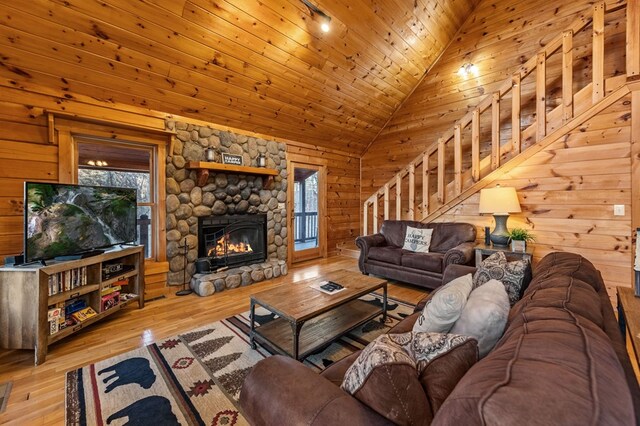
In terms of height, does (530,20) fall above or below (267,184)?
above

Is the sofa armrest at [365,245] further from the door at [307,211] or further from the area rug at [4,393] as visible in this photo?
the area rug at [4,393]

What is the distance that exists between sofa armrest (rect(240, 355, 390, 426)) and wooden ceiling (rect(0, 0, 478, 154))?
123 inches

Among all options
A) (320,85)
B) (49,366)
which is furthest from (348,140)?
(49,366)

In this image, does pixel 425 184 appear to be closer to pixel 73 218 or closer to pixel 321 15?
pixel 321 15

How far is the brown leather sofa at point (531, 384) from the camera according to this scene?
1.55ft

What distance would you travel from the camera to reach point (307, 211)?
6.18 m

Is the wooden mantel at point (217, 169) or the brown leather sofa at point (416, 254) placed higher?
the wooden mantel at point (217, 169)

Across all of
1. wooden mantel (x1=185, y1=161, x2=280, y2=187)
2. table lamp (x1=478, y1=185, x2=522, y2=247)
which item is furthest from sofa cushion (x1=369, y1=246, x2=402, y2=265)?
wooden mantel (x1=185, y1=161, x2=280, y2=187)

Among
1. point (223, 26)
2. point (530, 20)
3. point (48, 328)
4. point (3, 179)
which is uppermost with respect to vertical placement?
point (530, 20)

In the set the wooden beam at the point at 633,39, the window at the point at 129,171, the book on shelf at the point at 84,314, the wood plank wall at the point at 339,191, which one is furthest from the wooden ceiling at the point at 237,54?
the book on shelf at the point at 84,314

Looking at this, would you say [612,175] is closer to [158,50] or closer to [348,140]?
[348,140]

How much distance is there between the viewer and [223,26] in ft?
9.40

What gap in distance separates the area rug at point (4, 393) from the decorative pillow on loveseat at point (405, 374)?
7.29ft

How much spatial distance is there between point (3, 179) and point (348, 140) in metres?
4.94
